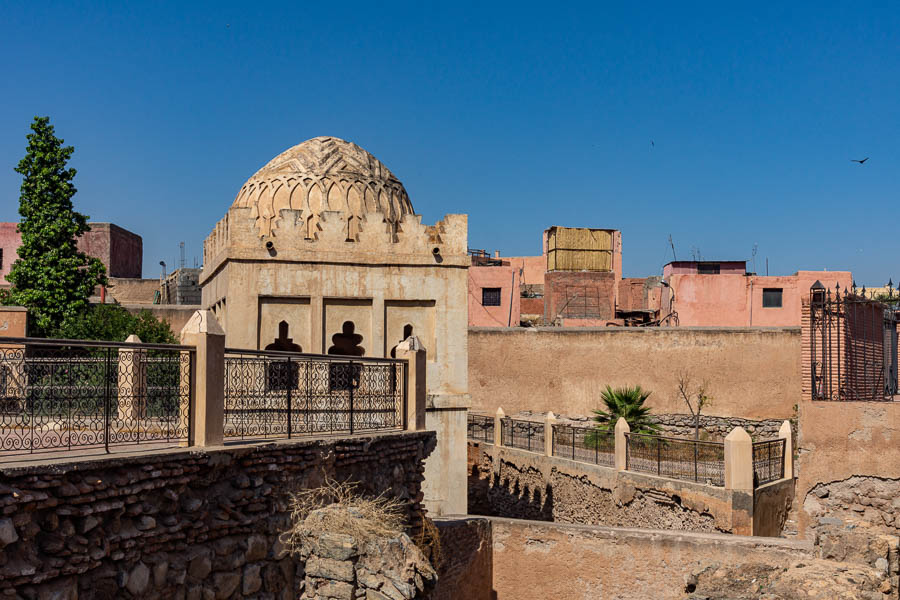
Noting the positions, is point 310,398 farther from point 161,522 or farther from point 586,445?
point 586,445

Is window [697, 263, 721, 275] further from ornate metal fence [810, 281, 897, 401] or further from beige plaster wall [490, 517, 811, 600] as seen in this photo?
beige plaster wall [490, 517, 811, 600]

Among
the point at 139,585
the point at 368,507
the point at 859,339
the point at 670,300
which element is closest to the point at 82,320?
the point at 368,507

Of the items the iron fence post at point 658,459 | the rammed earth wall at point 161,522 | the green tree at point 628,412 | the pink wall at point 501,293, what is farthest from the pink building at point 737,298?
the rammed earth wall at point 161,522

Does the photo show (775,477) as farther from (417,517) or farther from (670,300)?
(670,300)

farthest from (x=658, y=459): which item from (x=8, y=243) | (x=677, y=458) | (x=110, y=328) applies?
(x=8, y=243)

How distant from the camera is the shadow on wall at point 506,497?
62.7 ft

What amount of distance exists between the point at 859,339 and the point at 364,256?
7.85 metres

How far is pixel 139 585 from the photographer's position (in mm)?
5934

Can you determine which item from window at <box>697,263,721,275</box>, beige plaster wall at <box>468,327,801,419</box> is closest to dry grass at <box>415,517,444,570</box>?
beige plaster wall at <box>468,327,801,419</box>

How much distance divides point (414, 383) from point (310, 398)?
178 centimetres

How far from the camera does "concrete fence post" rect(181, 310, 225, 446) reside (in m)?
6.91

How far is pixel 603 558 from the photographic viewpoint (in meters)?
12.3

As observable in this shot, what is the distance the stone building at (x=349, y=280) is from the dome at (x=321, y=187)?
0.07 feet

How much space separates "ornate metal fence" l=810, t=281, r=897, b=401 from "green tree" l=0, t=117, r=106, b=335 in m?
16.5
